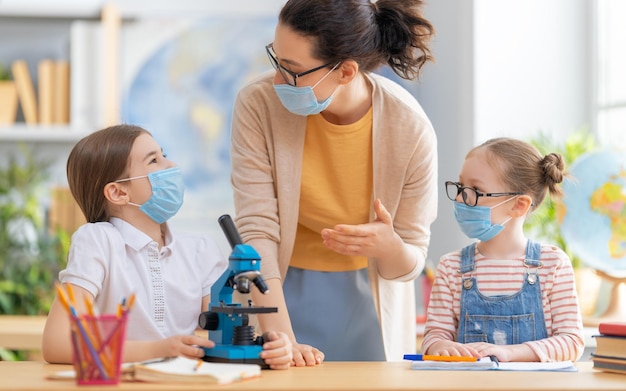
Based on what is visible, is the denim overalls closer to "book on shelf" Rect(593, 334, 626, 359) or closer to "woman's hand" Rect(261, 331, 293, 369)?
"book on shelf" Rect(593, 334, 626, 359)

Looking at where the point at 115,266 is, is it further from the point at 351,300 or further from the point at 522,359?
the point at 522,359

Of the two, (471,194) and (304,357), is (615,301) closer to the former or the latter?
(471,194)

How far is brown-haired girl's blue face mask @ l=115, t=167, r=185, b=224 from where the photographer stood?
197 cm

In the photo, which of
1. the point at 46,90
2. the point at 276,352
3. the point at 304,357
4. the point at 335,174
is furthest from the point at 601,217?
the point at 46,90

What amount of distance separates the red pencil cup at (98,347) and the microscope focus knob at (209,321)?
0.27 m

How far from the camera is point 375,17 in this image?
211cm

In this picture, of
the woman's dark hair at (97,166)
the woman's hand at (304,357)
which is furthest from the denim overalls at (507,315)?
the woman's dark hair at (97,166)

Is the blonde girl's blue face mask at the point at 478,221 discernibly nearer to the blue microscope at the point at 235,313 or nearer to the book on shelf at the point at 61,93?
the blue microscope at the point at 235,313

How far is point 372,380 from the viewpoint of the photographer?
144 centimetres

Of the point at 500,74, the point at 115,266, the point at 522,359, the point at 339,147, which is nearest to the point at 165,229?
the point at 115,266

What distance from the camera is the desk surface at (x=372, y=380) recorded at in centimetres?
134

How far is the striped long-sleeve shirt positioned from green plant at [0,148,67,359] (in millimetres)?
2221

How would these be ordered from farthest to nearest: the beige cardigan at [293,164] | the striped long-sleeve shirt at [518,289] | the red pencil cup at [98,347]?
the beige cardigan at [293,164] → the striped long-sleeve shirt at [518,289] → the red pencil cup at [98,347]

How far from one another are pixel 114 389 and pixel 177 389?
10 centimetres
